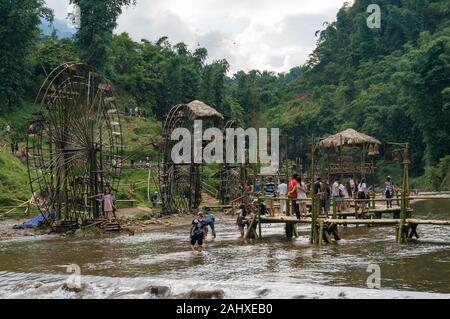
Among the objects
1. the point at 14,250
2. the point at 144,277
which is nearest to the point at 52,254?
the point at 14,250

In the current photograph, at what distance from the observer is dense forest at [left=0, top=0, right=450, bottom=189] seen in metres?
44.7

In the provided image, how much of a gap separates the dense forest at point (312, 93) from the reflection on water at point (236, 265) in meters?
26.1

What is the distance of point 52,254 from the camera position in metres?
17.8

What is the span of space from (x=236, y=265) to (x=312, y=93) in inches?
3058

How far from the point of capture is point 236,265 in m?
14.6

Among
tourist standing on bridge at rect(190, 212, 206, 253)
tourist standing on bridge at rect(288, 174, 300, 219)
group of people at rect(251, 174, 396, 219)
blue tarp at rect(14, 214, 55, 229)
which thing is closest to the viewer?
tourist standing on bridge at rect(190, 212, 206, 253)

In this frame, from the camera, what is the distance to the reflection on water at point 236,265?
38.3ft

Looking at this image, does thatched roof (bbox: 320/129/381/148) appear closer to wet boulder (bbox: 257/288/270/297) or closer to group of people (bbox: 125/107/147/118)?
wet boulder (bbox: 257/288/270/297)

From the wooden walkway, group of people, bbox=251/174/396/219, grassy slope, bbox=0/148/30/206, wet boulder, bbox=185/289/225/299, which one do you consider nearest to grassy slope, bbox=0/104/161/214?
grassy slope, bbox=0/148/30/206

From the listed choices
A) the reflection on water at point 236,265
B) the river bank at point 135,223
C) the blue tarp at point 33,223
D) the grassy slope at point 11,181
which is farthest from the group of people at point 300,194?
the grassy slope at point 11,181

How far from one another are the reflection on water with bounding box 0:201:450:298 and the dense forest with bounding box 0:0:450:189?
2613cm

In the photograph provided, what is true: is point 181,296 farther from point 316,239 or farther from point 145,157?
point 145,157

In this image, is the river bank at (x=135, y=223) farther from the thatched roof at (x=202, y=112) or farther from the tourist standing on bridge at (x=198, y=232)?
the tourist standing on bridge at (x=198, y=232)

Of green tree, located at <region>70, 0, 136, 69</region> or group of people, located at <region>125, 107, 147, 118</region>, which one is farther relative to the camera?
group of people, located at <region>125, 107, 147, 118</region>
